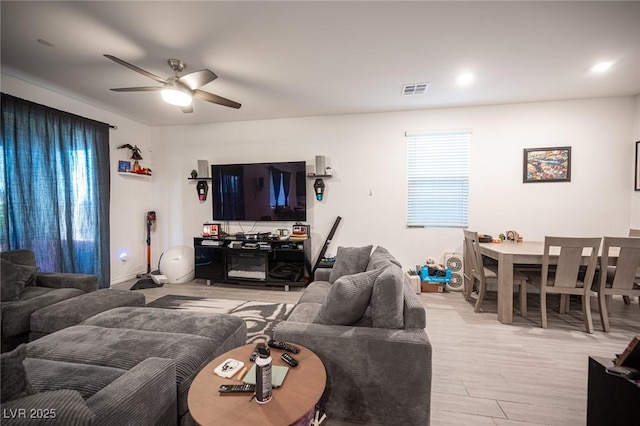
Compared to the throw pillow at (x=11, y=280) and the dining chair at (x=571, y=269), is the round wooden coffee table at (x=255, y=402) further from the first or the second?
the dining chair at (x=571, y=269)

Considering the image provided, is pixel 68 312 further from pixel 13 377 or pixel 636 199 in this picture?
pixel 636 199

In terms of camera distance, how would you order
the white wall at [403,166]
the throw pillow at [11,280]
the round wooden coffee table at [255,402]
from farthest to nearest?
the white wall at [403,166] < the throw pillow at [11,280] < the round wooden coffee table at [255,402]

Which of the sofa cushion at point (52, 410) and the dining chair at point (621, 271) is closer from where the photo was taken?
the sofa cushion at point (52, 410)

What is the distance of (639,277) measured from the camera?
2.73 m

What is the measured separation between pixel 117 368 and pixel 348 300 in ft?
4.31

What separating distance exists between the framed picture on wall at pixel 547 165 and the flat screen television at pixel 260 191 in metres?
3.34

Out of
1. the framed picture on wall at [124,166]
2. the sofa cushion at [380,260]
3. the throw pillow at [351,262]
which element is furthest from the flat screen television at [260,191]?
the sofa cushion at [380,260]

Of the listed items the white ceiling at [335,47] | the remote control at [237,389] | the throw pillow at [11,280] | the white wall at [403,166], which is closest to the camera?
the remote control at [237,389]

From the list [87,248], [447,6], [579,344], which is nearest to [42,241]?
[87,248]

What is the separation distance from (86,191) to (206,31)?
3015mm

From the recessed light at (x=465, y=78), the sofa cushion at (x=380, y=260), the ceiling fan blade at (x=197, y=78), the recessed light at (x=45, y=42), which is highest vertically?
the recessed light at (x=465, y=78)

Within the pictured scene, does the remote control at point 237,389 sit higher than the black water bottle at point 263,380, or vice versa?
the black water bottle at point 263,380

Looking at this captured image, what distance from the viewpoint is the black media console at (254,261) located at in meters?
3.92

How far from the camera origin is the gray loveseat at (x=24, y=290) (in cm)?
206
